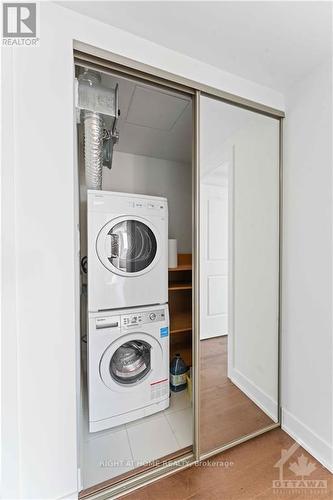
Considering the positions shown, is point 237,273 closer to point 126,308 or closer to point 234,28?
point 126,308

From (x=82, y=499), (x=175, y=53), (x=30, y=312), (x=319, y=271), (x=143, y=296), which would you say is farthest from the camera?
(x=143, y=296)

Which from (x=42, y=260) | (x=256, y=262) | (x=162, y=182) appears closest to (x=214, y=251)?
(x=256, y=262)

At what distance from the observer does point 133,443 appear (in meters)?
1.58

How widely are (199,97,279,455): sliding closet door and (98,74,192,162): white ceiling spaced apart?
0.76 feet

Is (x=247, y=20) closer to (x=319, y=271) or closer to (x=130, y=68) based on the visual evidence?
(x=130, y=68)

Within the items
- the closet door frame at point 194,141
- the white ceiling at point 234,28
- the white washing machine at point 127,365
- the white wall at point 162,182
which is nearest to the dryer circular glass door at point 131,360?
the white washing machine at point 127,365

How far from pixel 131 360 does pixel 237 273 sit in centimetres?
106

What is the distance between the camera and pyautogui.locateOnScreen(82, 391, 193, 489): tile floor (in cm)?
140

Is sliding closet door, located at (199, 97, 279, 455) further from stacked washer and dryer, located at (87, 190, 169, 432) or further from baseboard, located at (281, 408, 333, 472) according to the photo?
stacked washer and dryer, located at (87, 190, 169, 432)

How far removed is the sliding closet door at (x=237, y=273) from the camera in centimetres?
154

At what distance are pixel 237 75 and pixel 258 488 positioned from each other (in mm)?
2530

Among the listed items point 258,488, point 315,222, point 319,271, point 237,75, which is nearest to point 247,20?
point 237,75

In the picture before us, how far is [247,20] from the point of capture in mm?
1162

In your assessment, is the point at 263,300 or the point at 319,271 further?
the point at 263,300
